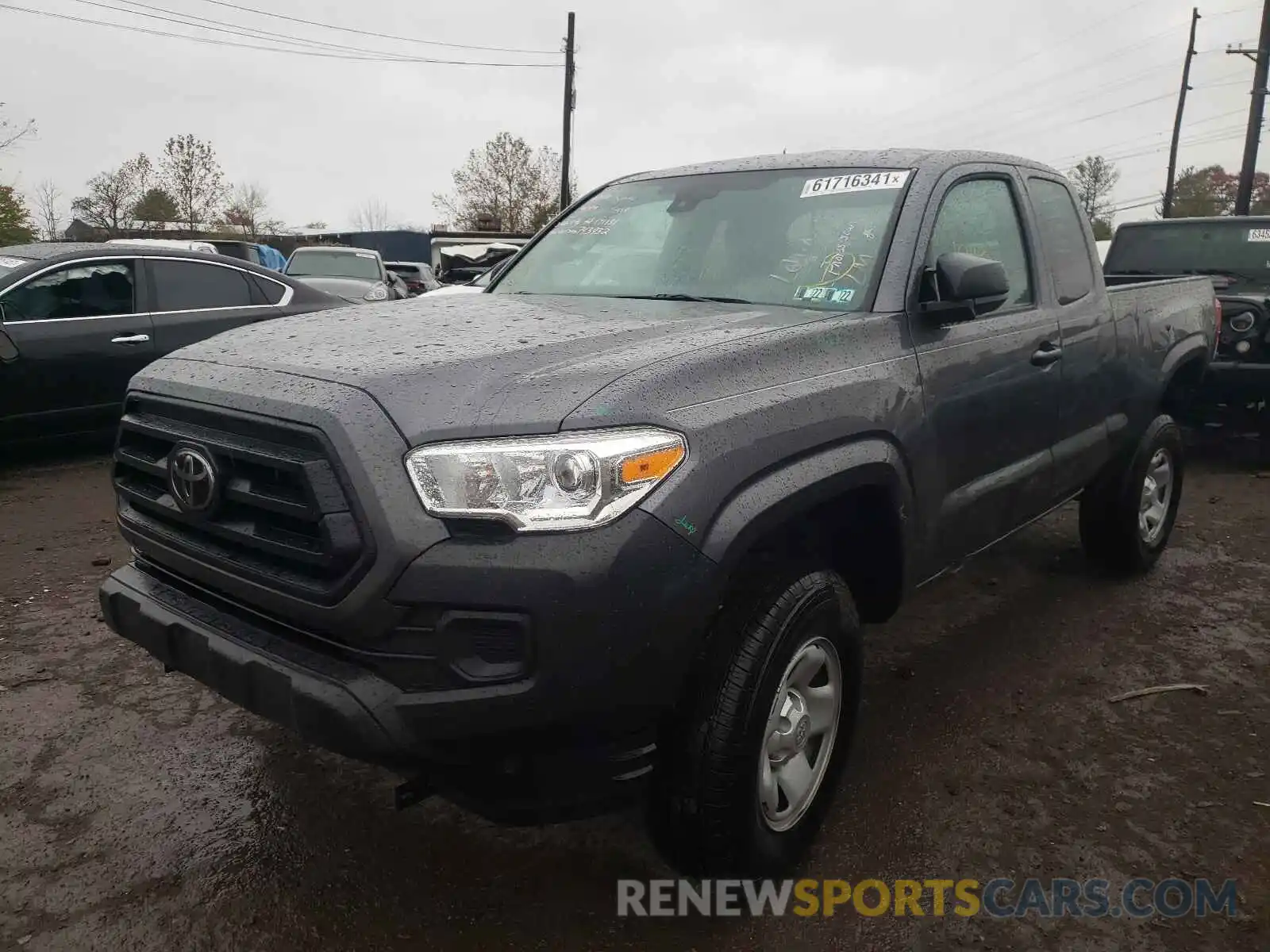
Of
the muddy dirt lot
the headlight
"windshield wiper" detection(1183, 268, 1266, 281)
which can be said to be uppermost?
"windshield wiper" detection(1183, 268, 1266, 281)

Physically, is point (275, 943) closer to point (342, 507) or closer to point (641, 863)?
point (641, 863)

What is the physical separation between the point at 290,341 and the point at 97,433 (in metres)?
4.97

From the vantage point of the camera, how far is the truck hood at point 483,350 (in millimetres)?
2016

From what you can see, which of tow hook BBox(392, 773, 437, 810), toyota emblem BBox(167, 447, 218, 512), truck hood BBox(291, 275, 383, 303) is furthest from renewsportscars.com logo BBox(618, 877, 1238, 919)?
truck hood BBox(291, 275, 383, 303)

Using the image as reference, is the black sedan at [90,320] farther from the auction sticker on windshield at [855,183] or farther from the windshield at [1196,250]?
the windshield at [1196,250]

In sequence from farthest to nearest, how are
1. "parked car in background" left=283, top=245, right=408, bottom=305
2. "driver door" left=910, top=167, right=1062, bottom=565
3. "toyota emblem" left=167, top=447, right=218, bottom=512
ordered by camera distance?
"parked car in background" left=283, top=245, right=408, bottom=305 < "driver door" left=910, top=167, right=1062, bottom=565 < "toyota emblem" left=167, top=447, right=218, bottom=512

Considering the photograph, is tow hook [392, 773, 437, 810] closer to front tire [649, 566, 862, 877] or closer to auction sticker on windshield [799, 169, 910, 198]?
front tire [649, 566, 862, 877]

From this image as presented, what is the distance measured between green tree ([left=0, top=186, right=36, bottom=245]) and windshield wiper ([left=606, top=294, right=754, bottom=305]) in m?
21.9

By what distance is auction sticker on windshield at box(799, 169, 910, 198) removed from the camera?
3.14 m

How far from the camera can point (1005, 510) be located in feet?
11.3

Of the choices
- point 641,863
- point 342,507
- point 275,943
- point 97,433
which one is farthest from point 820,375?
point 97,433

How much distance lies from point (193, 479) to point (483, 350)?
0.75 m

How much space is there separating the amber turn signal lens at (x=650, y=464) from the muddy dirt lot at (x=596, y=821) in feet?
3.83

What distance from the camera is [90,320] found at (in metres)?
6.64
